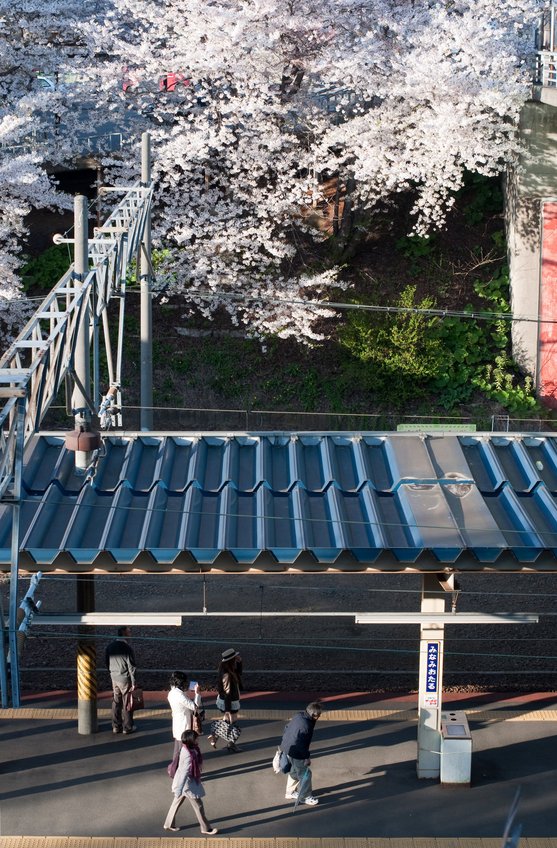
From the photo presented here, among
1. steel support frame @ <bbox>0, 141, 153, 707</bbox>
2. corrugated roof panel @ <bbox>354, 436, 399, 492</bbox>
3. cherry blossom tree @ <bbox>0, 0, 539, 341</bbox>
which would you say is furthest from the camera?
cherry blossom tree @ <bbox>0, 0, 539, 341</bbox>

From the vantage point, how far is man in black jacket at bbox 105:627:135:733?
12016 mm

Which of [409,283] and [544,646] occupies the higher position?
[409,283]

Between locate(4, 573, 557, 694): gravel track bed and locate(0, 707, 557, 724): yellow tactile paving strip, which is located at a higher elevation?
locate(4, 573, 557, 694): gravel track bed

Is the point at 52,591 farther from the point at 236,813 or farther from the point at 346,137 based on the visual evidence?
the point at 346,137

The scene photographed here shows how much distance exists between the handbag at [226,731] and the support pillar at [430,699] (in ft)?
6.67

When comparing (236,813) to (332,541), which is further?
(236,813)

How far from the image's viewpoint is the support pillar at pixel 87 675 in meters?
11.8

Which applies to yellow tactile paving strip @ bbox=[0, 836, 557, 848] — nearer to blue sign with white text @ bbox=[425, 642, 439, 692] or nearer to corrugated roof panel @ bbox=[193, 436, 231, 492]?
blue sign with white text @ bbox=[425, 642, 439, 692]

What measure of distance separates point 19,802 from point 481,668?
6541mm


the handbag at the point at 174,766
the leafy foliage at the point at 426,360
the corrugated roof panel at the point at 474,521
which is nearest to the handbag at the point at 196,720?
the handbag at the point at 174,766

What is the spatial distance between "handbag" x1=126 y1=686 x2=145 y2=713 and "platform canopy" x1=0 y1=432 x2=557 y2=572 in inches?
109

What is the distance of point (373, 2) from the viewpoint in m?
21.8

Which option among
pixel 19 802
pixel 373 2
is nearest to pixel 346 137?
pixel 373 2

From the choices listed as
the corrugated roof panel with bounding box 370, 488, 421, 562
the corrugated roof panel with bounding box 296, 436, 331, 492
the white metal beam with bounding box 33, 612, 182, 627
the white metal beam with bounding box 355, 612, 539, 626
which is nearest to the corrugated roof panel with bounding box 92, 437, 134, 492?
the white metal beam with bounding box 33, 612, 182, 627
